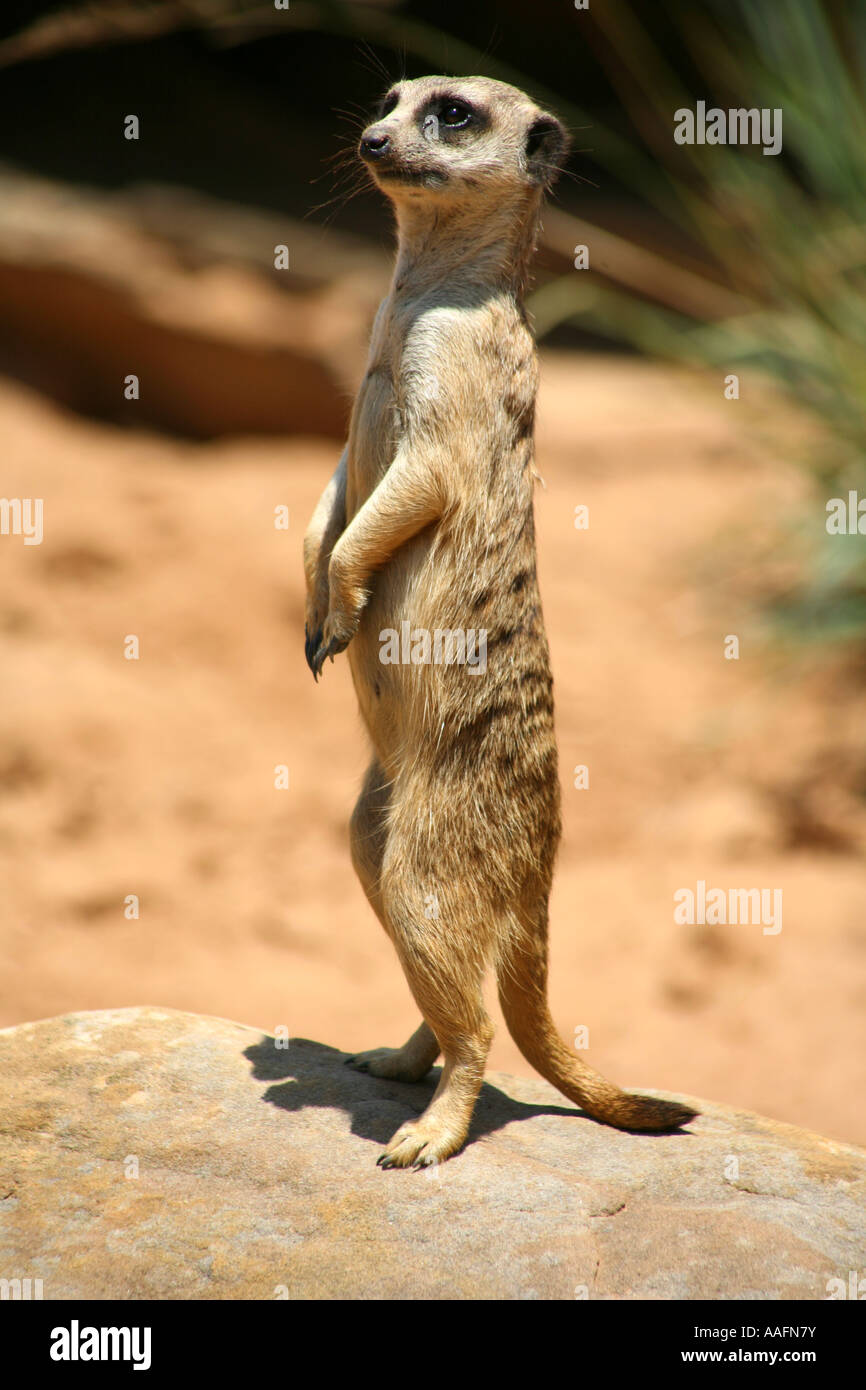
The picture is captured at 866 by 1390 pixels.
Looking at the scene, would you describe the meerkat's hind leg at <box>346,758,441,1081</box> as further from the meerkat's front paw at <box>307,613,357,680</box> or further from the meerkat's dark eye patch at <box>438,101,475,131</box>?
the meerkat's dark eye patch at <box>438,101,475,131</box>

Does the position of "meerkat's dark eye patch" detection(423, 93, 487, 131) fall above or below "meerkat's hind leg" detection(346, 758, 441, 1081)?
above

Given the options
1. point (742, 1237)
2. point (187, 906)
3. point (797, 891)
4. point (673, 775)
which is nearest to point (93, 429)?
point (187, 906)

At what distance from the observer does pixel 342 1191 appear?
299 centimetres

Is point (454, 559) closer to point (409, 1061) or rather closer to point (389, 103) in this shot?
point (389, 103)

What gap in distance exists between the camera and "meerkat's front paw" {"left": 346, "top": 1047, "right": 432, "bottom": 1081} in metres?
3.64

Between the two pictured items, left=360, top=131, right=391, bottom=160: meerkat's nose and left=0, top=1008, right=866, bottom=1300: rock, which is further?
left=360, top=131, right=391, bottom=160: meerkat's nose

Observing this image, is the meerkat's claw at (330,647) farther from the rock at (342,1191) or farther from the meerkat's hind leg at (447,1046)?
the rock at (342,1191)

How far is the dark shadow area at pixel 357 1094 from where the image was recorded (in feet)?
11.0

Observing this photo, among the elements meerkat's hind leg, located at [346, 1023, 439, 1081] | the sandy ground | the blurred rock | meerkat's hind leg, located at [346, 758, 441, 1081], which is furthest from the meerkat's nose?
the blurred rock

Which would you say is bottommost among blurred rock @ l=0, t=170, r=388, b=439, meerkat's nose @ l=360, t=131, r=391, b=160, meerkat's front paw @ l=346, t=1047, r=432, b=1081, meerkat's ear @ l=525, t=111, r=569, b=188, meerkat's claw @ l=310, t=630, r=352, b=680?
meerkat's front paw @ l=346, t=1047, r=432, b=1081

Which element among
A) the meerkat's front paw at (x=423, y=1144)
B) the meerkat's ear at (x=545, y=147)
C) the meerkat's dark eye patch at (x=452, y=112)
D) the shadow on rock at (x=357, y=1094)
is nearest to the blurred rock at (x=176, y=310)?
the meerkat's ear at (x=545, y=147)

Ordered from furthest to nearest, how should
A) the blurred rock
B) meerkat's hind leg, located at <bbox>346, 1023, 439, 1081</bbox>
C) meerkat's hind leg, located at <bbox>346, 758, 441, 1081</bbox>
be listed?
1. the blurred rock
2. meerkat's hind leg, located at <bbox>346, 1023, 439, 1081</bbox>
3. meerkat's hind leg, located at <bbox>346, 758, 441, 1081</bbox>

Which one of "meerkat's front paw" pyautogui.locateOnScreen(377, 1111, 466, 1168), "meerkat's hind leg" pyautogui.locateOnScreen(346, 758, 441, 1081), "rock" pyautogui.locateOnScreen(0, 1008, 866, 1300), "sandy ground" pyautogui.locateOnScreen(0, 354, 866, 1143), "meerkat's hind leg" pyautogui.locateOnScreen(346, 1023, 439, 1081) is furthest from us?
"sandy ground" pyautogui.locateOnScreen(0, 354, 866, 1143)

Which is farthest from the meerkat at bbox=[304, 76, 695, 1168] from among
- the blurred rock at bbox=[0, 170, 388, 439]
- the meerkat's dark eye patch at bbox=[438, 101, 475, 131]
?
the blurred rock at bbox=[0, 170, 388, 439]
